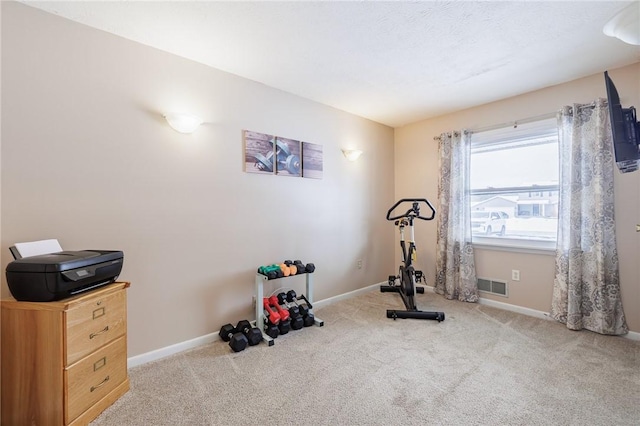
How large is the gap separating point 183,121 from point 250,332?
6.28 ft

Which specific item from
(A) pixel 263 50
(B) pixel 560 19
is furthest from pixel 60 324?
(B) pixel 560 19

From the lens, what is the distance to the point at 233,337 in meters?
2.32

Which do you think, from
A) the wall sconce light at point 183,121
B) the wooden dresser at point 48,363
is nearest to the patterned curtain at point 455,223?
the wall sconce light at point 183,121

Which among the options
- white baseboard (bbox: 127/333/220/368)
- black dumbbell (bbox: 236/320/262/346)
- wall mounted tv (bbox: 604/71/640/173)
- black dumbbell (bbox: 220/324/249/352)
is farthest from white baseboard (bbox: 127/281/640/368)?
wall mounted tv (bbox: 604/71/640/173)

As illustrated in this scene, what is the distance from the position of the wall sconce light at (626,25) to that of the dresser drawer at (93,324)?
3823mm

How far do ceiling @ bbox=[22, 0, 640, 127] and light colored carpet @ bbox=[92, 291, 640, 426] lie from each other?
8.38 feet

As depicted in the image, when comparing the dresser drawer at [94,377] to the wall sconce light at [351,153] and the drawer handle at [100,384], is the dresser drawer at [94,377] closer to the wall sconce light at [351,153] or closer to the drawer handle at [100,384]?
the drawer handle at [100,384]

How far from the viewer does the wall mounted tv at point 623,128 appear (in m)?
1.86

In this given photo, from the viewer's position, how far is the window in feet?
9.92

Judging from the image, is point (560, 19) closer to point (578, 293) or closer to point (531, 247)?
point (531, 247)

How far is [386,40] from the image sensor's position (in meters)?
2.13

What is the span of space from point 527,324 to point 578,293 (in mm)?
559

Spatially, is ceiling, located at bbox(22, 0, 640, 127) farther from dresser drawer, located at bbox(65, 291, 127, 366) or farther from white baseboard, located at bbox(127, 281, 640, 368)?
white baseboard, located at bbox(127, 281, 640, 368)

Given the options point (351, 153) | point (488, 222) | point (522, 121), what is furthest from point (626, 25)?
point (351, 153)
